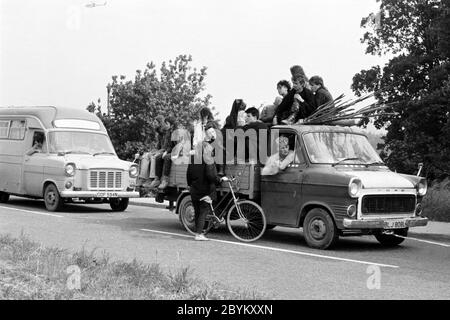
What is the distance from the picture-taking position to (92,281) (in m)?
7.51

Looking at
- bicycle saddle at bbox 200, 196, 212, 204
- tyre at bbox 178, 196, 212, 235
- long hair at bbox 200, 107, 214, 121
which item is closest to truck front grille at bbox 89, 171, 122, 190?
tyre at bbox 178, 196, 212, 235

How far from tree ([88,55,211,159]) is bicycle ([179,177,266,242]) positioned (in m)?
24.4

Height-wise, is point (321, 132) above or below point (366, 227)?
above

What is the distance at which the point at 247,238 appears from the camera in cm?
1290

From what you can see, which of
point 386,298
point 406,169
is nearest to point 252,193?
point 386,298

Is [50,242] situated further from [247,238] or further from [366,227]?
[366,227]

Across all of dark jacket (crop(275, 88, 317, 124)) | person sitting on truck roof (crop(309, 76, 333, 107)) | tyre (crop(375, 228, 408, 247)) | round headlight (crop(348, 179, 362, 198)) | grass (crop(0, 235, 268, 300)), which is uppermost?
person sitting on truck roof (crop(309, 76, 333, 107))

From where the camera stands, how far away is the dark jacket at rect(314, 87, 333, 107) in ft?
43.0

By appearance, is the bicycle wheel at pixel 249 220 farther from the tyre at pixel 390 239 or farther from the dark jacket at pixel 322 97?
the dark jacket at pixel 322 97

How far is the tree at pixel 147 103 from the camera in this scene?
39.8 meters

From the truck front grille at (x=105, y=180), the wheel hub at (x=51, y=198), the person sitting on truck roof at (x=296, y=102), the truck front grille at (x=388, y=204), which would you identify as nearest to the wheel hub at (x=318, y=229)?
the truck front grille at (x=388, y=204)

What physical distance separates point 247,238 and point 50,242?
348cm

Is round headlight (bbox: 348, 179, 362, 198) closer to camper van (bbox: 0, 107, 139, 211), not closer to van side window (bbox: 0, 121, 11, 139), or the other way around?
camper van (bbox: 0, 107, 139, 211)
